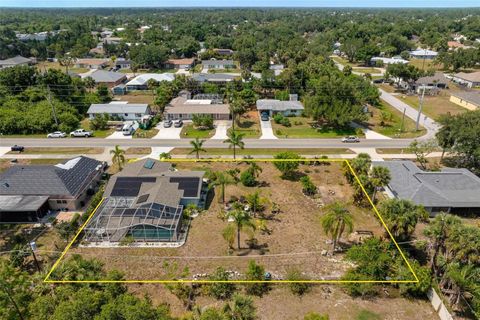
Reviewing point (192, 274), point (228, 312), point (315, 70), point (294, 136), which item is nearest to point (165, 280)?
point (192, 274)

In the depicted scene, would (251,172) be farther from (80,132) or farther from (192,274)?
(80,132)

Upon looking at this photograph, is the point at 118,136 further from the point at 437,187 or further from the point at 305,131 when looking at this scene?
the point at 437,187

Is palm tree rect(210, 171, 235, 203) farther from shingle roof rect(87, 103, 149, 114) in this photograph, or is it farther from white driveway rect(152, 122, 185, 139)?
shingle roof rect(87, 103, 149, 114)

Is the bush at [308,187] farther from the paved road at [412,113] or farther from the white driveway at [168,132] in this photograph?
the paved road at [412,113]

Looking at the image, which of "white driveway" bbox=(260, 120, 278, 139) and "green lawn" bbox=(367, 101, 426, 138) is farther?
"green lawn" bbox=(367, 101, 426, 138)

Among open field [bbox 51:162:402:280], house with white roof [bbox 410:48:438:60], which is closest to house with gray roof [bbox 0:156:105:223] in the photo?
open field [bbox 51:162:402:280]

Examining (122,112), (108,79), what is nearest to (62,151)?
(122,112)
